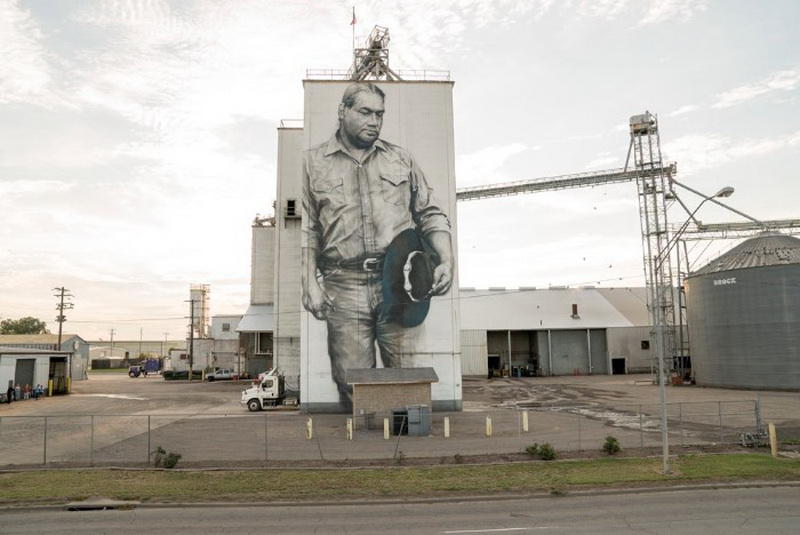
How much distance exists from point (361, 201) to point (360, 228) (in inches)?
84.8

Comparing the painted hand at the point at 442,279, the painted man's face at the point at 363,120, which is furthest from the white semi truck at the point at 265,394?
the painted man's face at the point at 363,120

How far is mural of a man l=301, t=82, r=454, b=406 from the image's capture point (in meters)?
43.5

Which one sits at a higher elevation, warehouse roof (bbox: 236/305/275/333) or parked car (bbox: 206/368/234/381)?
warehouse roof (bbox: 236/305/275/333)

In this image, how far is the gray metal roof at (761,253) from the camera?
57.5 metres

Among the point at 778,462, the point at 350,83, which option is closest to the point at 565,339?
the point at 350,83

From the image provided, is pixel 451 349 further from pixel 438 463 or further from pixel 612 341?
pixel 612 341

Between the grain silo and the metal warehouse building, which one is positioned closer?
the grain silo

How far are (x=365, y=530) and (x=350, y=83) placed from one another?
3807 centimetres

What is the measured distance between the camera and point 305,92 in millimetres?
45562

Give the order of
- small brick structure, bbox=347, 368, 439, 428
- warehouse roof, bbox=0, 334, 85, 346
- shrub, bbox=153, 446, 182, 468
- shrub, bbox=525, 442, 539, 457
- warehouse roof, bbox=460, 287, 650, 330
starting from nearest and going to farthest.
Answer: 1. shrub, bbox=153, 446, 182, 468
2. shrub, bbox=525, 442, 539, 457
3. small brick structure, bbox=347, 368, 439, 428
4. warehouse roof, bbox=460, 287, 650, 330
5. warehouse roof, bbox=0, 334, 85, 346

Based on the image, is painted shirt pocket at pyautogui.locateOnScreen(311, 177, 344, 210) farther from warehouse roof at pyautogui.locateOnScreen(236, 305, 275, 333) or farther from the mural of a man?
warehouse roof at pyautogui.locateOnScreen(236, 305, 275, 333)

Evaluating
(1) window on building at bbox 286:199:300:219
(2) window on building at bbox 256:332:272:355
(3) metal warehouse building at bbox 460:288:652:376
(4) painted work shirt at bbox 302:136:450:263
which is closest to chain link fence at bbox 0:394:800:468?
(4) painted work shirt at bbox 302:136:450:263

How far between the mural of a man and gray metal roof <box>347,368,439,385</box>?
8.26 meters

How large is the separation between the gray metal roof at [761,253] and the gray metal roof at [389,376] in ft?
139
